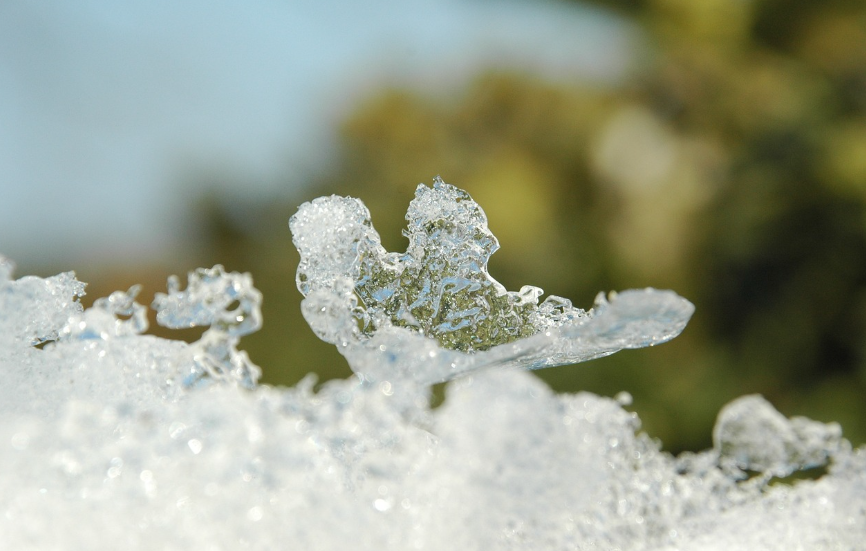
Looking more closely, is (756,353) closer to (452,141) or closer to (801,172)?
(801,172)

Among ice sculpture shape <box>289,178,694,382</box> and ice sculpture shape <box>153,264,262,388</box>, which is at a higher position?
ice sculpture shape <box>289,178,694,382</box>

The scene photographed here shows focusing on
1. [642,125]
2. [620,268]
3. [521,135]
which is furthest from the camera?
[521,135]

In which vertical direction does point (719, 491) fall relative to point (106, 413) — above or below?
above

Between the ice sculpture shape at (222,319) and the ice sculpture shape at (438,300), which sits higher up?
the ice sculpture shape at (438,300)

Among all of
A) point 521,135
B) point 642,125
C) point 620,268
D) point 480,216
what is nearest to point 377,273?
point 480,216

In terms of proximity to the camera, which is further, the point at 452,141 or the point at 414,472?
the point at 452,141
